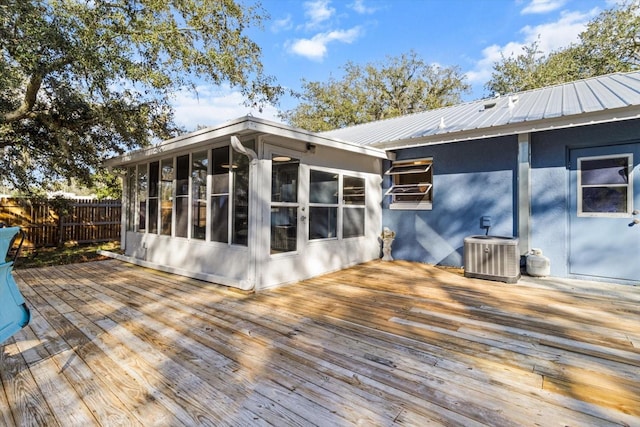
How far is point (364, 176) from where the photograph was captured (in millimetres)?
6254

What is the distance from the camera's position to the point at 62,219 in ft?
29.5

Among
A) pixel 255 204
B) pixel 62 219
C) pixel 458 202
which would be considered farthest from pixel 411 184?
pixel 62 219

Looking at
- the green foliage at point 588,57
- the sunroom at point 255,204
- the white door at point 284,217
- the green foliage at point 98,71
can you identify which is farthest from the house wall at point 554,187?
the green foliage at point 588,57

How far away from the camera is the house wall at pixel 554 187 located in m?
4.74

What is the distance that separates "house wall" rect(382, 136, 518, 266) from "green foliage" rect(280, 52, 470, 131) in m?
12.6

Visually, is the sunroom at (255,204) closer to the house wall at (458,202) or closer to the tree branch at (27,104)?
the house wall at (458,202)

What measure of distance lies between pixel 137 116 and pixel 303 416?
7.29 meters

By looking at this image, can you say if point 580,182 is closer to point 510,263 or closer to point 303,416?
point 510,263

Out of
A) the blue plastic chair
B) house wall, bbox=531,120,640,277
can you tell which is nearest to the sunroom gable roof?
the blue plastic chair

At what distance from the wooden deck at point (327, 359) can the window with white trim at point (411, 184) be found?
250 cm

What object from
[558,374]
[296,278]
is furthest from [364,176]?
[558,374]

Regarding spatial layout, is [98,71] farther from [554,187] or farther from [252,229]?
[554,187]

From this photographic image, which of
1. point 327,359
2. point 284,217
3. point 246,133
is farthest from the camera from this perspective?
point 284,217

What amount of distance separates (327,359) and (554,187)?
474 centimetres
